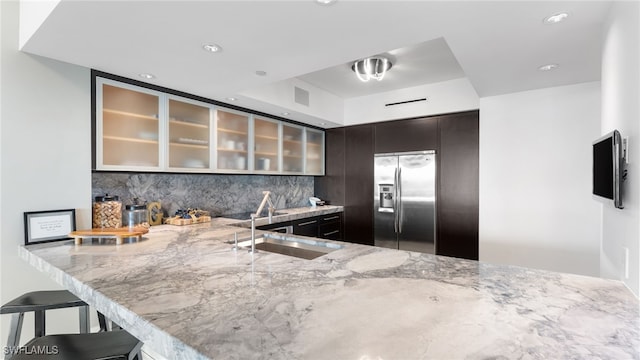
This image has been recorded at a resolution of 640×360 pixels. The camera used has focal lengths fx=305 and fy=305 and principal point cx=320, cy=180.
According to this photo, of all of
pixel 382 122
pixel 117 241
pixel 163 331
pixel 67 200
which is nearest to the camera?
pixel 163 331

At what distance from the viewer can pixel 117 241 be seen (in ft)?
6.50

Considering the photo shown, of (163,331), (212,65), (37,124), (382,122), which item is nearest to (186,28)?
(212,65)

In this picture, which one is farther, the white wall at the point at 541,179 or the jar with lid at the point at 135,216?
the white wall at the point at 541,179

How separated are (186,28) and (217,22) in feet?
0.68

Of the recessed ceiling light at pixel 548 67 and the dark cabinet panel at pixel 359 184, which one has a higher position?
the recessed ceiling light at pixel 548 67

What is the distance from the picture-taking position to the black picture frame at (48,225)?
1999 millimetres

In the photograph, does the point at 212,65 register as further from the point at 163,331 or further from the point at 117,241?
the point at 163,331

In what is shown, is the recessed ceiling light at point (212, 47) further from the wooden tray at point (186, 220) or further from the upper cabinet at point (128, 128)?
the wooden tray at point (186, 220)

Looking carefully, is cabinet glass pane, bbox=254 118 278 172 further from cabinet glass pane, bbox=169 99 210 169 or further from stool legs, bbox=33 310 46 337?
stool legs, bbox=33 310 46 337

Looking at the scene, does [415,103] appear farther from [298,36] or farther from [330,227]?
[298,36]

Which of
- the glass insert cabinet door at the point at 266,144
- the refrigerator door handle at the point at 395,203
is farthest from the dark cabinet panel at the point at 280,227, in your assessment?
the refrigerator door handle at the point at 395,203

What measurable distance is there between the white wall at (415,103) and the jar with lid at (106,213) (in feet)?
10.5

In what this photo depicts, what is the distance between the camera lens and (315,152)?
190 inches

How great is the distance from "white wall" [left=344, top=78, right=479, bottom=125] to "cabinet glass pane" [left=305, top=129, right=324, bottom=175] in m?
0.52
